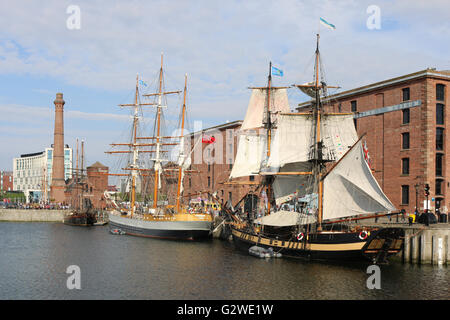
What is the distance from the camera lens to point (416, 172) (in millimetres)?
50250

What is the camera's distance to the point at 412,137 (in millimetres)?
51156

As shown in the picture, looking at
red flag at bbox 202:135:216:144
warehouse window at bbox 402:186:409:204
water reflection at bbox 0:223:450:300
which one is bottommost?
water reflection at bbox 0:223:450:300

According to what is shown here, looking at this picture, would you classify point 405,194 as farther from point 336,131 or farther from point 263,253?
point 263,253

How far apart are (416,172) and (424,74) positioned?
10531 millimetres

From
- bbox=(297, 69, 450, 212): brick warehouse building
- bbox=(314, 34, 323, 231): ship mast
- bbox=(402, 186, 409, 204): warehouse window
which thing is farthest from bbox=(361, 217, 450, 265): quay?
bbox=(402, 186, 409, 204): warehouse window

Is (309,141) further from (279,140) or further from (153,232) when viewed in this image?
(153,232)

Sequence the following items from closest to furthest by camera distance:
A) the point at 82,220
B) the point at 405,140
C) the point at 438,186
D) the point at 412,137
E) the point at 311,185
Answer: the point at 311,185, the point at 438,186, the point at 412,137, the point at 405,140, the point at 82,220

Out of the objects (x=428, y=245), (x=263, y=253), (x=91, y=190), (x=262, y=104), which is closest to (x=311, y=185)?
(x=263, y=253)

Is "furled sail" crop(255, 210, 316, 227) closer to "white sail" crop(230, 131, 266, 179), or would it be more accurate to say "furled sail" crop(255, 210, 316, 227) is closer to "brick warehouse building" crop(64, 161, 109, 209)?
"white sail" crop(230, 131, 266, 179)

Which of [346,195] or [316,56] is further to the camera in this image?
[316,56]

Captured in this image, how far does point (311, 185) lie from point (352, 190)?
23.6 ft

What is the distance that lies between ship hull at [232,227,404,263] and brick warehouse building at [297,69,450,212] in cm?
1308

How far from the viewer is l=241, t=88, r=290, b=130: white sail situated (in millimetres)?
56938
